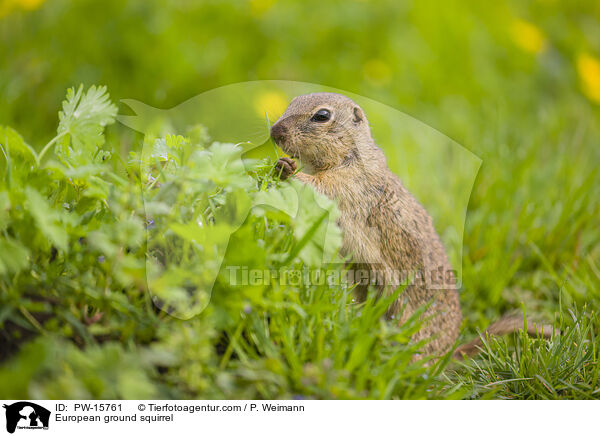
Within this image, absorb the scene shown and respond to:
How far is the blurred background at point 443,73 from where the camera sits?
3416mm

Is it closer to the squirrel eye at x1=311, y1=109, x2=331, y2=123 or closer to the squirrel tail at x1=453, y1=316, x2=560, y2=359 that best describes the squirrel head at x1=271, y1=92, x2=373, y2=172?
the squirrel eye at x1=311, y1=109, x2=331, y2=123

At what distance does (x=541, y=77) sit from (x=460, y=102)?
1.21m

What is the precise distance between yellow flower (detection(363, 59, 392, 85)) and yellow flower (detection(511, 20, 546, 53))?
1489 millimetres

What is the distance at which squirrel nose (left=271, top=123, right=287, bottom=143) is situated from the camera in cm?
251

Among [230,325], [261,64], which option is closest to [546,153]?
[261,64]

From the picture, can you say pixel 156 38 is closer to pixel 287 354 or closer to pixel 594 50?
pixel 287 354

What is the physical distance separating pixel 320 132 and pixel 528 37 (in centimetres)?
401

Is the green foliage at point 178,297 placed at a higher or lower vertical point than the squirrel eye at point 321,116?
lower

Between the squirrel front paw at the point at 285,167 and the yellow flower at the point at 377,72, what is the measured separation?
2.98 meters

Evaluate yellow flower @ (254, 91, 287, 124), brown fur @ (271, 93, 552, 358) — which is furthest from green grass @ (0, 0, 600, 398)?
yellow flower @ (254, 91, 287, 124)

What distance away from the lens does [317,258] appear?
196 centimetres

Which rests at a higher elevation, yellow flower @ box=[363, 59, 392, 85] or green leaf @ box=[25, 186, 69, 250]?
yellow flower @ box=[363, 59, 392, 85]
